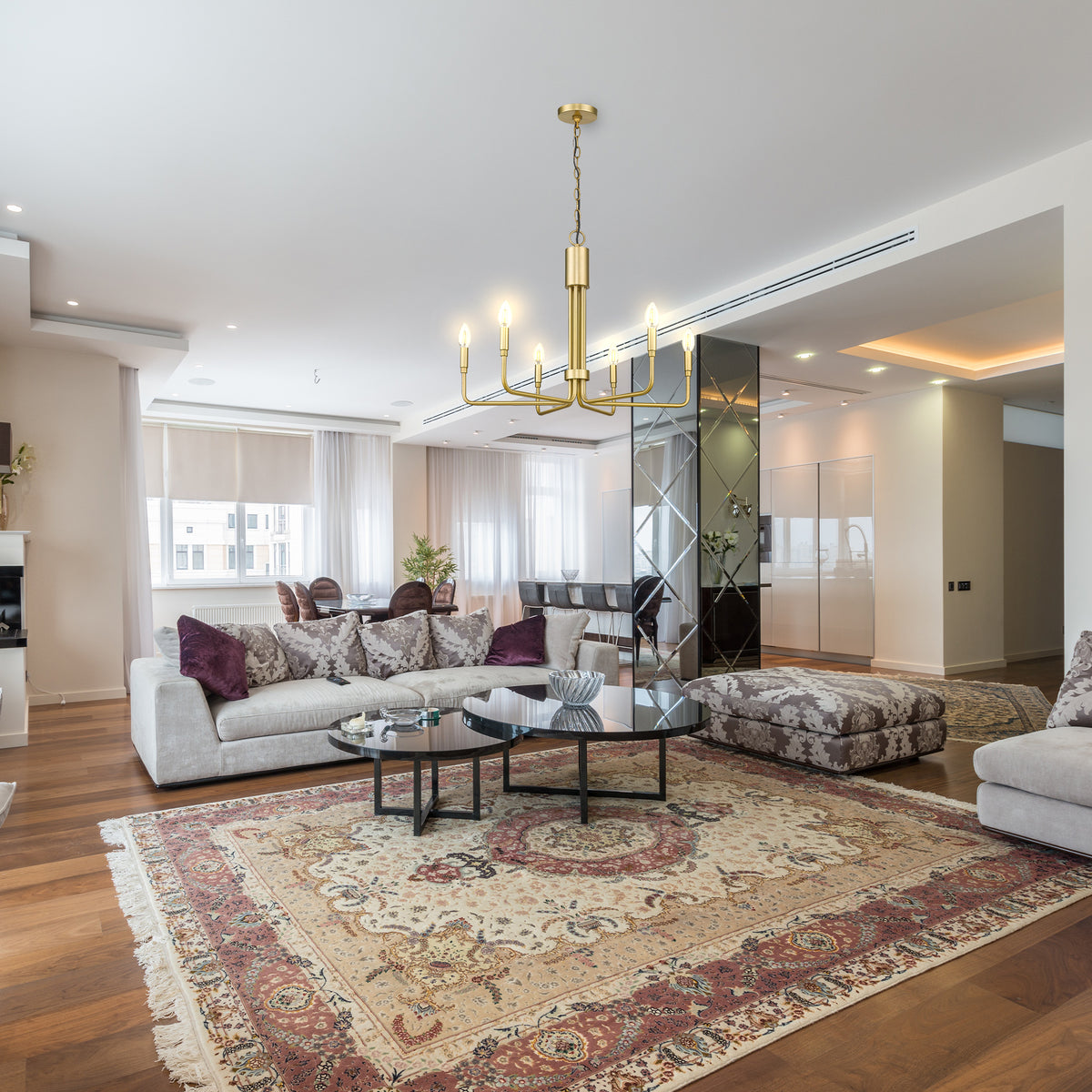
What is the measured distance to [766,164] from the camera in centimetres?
371

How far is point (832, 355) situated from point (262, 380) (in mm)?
5438

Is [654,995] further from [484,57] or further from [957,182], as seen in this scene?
[957,182]

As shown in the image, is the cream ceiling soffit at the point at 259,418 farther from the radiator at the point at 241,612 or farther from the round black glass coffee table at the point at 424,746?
the round black glass coffee table at the point at 424,746

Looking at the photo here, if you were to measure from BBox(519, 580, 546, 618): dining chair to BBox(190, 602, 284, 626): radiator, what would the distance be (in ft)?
9.50

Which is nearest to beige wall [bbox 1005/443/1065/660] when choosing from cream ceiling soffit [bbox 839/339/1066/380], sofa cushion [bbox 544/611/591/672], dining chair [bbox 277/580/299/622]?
cream ceiling soffit [bbox 839/339/1066/380]

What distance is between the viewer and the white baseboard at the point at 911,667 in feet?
23.9

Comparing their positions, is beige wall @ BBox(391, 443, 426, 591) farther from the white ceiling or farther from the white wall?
the white wall

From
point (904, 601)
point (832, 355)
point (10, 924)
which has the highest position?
point (832, 355)

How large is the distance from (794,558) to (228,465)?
6.67 metres

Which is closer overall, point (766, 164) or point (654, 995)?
point (654, 995)

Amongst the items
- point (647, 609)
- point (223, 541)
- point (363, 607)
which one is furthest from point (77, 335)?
point (647, 609)

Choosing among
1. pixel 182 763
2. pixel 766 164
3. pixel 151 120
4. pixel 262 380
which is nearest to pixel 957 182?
pixel 766 164

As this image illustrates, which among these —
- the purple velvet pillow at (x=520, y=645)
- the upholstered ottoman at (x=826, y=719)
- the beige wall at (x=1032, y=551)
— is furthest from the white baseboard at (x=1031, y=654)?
the purple velvet pillow at (x=520, y=645)

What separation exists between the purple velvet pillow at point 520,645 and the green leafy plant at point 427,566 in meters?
4.67
